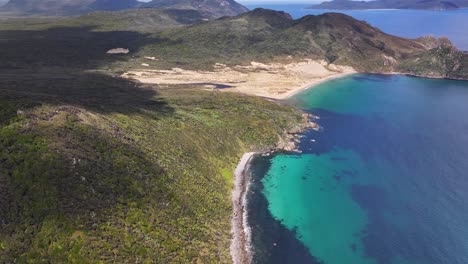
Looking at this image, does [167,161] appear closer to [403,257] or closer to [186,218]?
[186,218]

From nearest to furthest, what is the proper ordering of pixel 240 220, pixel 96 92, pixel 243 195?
pixel 240 220 < pixel 243 195 < pixel 96 92

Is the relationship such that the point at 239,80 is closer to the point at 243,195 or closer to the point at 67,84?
the point at 67,84

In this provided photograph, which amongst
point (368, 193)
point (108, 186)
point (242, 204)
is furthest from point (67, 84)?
point (368, 193)

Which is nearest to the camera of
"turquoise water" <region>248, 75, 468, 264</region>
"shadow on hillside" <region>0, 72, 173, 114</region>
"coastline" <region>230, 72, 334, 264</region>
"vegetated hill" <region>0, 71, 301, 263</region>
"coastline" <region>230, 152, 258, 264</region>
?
"vegetated hill" <region>0, 71, 301, 263</region>

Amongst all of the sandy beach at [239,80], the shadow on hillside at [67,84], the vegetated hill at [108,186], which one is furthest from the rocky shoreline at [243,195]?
the sandy beach at [239,80]

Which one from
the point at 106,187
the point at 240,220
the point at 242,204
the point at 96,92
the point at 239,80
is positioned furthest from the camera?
the point at 239,80

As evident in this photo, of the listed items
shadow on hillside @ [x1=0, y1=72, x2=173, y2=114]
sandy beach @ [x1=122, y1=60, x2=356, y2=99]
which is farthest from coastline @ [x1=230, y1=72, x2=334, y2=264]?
sandy beach @ [x1=122, y1=60, x2=356, y2=99]

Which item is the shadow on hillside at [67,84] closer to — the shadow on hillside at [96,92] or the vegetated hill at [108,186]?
the shadow on hillside at [96,92]

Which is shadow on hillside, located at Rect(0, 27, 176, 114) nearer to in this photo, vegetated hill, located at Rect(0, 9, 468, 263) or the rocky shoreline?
vegetated hill, located at Rect(0, 9, 468, 263)

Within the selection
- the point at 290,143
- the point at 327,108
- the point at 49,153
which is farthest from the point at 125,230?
the point at 327,108

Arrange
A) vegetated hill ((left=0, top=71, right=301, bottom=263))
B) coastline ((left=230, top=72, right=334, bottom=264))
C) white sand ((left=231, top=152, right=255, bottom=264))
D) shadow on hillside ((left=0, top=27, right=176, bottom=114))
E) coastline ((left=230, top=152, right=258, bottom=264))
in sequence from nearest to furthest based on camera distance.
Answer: vegetated hill ((left=0, top=71, right=301, bottom=263)) < white sand ((left=231, top=152, right=255, bottom=264)) < coastline ((left=230, top=152, right=258, bottom=264)) < coastline ((left=230, top=72, right=334, bottom=264)) < shadow on hillside ((left=0, top=27, right=176, bottom=114))
